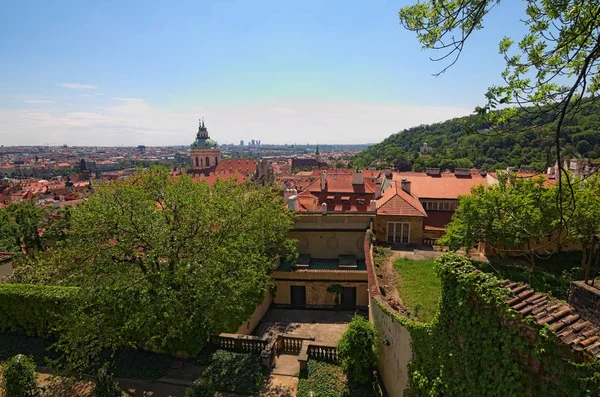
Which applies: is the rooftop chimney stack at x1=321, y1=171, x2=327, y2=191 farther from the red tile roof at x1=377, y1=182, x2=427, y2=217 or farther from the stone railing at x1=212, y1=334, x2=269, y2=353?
the stone railing at x1=212, y1=334, x2=269, y2=353

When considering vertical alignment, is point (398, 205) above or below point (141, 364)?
above

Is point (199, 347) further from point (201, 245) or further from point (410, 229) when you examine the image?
point (410, 229)

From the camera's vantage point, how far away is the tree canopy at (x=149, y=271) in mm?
13219

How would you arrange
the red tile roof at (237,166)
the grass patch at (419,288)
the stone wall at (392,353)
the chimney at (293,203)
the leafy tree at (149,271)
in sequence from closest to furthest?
the stone wall at (392,353), the grass patch at (419,288), the leafy tree at (149,271), the chimney at (293,203), the red tile roof at (237,166)

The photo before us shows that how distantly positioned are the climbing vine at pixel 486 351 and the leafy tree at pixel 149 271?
830 centimetres

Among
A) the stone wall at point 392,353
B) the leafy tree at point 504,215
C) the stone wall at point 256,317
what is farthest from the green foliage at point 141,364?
the leafy tree at point 504,215

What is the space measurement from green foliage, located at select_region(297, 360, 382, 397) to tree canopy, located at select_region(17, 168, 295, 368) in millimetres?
3846

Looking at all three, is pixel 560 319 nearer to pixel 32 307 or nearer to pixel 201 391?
pixel 201 391

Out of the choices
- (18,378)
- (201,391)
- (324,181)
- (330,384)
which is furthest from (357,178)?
(18,378)

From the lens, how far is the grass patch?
1257 cm

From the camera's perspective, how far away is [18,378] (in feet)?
39.3

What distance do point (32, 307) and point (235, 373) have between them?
35.3 feet

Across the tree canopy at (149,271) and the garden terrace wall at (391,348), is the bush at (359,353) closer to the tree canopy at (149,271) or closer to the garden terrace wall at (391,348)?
the garden terrace wall at (391,348)

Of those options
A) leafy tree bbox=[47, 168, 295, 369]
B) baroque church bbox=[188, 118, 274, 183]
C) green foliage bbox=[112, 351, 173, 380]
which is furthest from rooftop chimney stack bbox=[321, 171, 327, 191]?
baroque church bbox=[188, 118, 274, 183]
